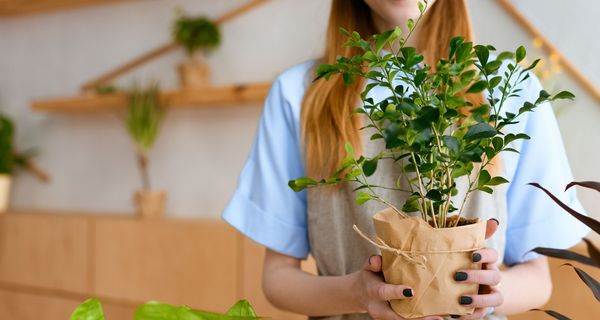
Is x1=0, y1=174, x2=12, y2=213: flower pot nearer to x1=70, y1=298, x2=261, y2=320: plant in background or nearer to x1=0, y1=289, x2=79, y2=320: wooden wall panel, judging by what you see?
x1=0, y1=289, x2=79, y2=320: wooden wall panel

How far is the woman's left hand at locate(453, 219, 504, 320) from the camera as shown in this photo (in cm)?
82

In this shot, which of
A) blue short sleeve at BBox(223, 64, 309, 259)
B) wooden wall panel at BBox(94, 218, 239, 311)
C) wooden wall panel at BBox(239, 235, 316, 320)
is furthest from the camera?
wooden wall panel at BBox(94, 218, 239, 311)

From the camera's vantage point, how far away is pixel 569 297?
2.11 m

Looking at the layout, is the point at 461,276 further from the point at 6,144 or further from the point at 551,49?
the point at 6,144

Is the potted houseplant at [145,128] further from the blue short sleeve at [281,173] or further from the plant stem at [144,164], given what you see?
the blue short sleeve at [281,173]

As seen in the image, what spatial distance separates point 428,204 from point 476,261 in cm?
8

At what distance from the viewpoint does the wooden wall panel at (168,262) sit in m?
2.99

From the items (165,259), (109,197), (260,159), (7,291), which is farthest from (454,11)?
(7,291)

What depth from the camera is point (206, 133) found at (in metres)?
3.44

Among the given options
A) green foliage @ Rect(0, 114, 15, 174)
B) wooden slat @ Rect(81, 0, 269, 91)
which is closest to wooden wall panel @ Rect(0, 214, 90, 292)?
green foliage @ Rect(0, 114, 15, 174)

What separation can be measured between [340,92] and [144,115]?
2.22 meters

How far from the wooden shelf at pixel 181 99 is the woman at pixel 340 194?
1613mm

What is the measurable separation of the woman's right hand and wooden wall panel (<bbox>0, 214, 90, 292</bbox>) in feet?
9.28

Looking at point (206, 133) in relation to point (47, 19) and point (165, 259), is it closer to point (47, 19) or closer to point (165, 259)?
point (165, 259)
